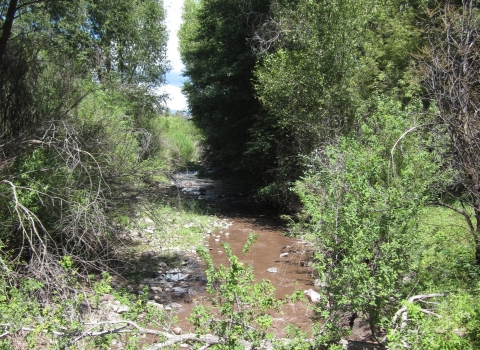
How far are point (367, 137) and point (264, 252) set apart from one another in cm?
406

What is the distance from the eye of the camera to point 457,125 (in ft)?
18.1

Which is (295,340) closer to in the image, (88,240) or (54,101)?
(88,240)

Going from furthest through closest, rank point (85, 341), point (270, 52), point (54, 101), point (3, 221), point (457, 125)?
1. point (270, 52)
2. point (54, 101)
3. point (3, 221)
4. point (457, 125)
5. point (85, 341)

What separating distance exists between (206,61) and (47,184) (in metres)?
10.3

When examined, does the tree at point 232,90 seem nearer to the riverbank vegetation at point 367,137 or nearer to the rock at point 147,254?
the riverbank vegetation at point 367,137

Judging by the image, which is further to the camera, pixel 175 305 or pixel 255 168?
pixel 255 168

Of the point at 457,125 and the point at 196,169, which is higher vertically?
the point at 457,125

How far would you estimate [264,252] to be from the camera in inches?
404

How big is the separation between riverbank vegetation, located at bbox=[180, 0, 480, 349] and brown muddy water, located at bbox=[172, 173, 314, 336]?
816 millimetres

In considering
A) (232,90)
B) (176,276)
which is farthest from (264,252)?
(232,90)

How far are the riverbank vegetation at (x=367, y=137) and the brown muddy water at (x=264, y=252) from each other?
82 centimetres

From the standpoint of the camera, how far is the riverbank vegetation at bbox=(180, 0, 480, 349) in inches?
171

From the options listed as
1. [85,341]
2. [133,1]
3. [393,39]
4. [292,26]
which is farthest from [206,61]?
[85,341]

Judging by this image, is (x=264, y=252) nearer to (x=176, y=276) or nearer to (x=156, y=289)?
(x=176, y=276)
